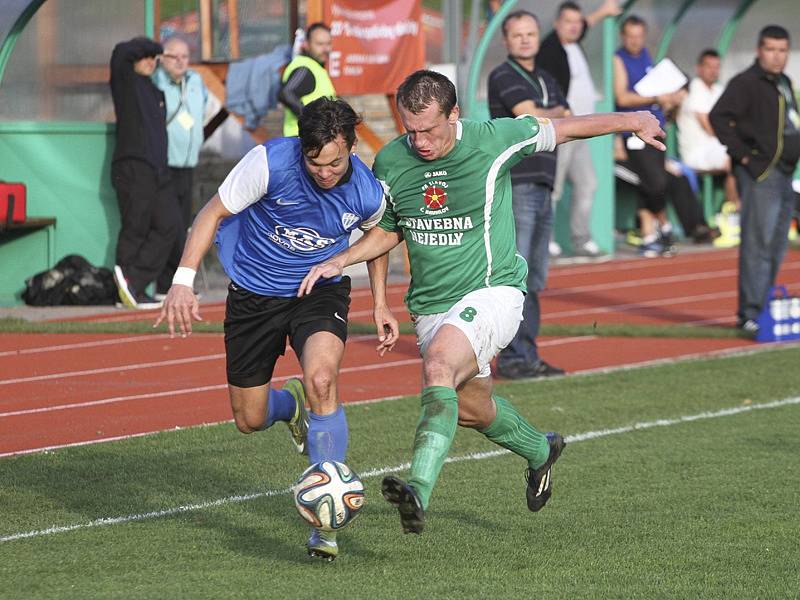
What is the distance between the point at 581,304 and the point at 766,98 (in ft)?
10.5

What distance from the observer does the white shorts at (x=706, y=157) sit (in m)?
22.3

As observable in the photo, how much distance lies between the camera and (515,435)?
704 centimetres

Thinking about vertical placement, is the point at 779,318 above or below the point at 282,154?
below

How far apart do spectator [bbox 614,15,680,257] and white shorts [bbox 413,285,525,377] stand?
13638 millimetres

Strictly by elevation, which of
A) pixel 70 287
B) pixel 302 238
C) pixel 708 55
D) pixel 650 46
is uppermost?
pixel 650 46

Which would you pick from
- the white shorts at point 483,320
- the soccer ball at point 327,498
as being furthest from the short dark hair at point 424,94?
the soccer ball at point 327,498

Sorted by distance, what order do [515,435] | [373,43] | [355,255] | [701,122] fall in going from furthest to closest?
[701,122] → [373,43] → [515,435] → [355,255]

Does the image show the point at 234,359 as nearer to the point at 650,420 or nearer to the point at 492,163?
the point at 492,163

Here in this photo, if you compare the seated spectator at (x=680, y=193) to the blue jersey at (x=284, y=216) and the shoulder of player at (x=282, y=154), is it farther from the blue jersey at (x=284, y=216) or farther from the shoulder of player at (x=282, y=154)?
the shoulder of player at (x=282, y=154)

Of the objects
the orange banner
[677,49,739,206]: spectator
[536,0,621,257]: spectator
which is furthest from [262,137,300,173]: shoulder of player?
[677,49,739,206]: spectator

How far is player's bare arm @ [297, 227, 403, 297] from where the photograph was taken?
6.88 metres

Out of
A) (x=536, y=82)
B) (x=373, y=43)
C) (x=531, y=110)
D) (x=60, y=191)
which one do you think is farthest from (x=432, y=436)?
(x=373, y=43)

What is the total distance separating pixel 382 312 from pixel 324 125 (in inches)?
37.3

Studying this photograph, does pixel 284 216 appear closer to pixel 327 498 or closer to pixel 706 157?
pixel 327 498
